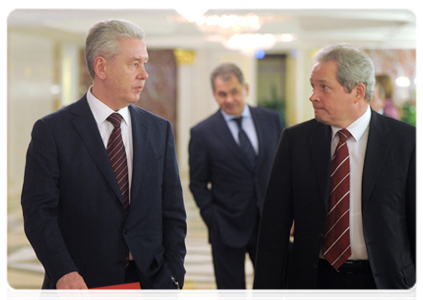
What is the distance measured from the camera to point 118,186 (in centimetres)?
205

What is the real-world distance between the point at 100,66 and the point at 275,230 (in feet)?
3.33

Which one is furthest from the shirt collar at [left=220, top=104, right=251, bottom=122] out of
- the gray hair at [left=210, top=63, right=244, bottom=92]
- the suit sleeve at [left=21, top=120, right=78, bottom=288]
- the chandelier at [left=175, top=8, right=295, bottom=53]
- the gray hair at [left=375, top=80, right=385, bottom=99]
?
the chandelier at [left=175, top=8, right=295, bottom=53]

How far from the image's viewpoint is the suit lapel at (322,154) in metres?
2.20

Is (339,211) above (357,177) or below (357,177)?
below

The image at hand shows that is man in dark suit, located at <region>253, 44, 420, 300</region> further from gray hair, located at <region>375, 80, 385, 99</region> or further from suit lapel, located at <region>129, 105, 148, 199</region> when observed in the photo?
gray hair, located at <region>375, 80, 385, 99</region>

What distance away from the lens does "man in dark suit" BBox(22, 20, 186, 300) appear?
1955 millimetres

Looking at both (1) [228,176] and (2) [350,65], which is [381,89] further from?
(2) [350,65]

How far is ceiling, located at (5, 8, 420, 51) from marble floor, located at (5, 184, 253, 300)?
13.2ft

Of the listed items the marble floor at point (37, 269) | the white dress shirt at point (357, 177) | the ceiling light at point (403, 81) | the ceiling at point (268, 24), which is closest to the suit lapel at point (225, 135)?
the white dress shirt at point (357, 177)

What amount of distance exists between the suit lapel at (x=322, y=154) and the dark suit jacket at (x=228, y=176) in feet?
4.18

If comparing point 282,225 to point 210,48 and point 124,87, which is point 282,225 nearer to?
point 124,87

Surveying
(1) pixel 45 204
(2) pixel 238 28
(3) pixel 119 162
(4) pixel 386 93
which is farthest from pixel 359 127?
(2) pixel 238 28

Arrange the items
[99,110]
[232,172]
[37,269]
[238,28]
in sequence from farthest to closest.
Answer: [238,28] < [37,269] < [232,172] < [99,110]

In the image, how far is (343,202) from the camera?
7.13ft
